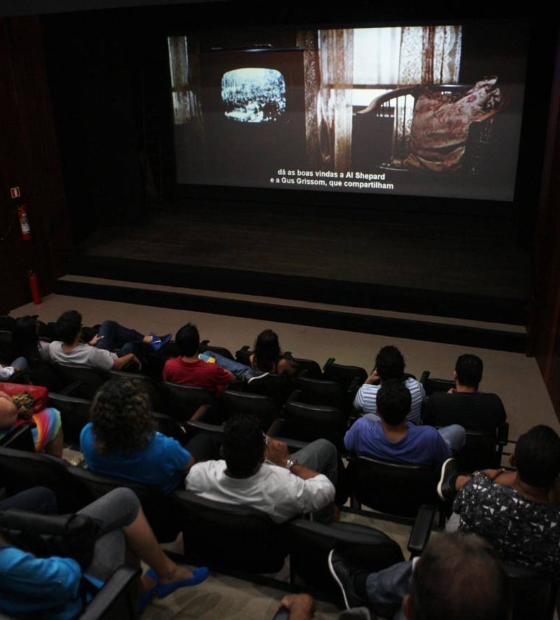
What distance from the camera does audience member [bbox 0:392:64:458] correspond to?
2.87 m

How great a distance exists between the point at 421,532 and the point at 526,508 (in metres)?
0.44

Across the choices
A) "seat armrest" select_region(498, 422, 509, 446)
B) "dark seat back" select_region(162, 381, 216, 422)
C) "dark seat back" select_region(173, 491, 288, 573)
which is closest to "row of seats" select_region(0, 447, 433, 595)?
"dark seat back" select_region(173, 491, 288, 573)

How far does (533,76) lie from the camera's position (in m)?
7.01

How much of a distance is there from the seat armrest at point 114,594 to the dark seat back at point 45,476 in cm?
61

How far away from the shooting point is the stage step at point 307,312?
5809 millimetres

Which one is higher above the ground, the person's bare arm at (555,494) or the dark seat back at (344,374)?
the person's bare arm at (555,494)

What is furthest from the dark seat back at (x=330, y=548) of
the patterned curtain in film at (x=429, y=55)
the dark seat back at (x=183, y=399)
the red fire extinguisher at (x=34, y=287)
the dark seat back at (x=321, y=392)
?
the patterned curtain in film at (x=429, y=55)

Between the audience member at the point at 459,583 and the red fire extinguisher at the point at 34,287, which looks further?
the red fire extinguisher at the point at 34,287

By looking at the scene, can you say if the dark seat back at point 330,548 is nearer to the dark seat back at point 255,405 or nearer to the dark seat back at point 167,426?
the dark seat back at point 167,426

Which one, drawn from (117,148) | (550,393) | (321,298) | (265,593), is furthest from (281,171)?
(265,593)

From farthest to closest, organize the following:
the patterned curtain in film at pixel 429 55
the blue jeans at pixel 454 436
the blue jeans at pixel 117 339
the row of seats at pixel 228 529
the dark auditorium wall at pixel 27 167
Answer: the patterned curtain in film at pixel 429 55 < the dark auditorium wall at pixel 27 167 < the blue jeans at pixel 117 339 < the blue jeans at pixel 454 436 < the row of seats at pixel 228 529

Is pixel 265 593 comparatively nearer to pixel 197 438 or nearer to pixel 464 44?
pixel 197 438

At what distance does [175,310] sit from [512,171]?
4.46 meters

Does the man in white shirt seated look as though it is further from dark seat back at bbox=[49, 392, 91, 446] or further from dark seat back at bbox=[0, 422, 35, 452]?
dark seat back at bbox=[49, 392, 91, 446]
